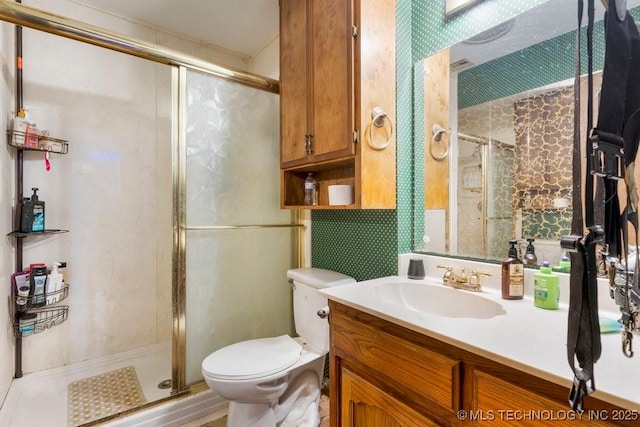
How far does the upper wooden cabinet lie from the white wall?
105cm

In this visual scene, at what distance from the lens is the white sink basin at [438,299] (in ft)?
3.43

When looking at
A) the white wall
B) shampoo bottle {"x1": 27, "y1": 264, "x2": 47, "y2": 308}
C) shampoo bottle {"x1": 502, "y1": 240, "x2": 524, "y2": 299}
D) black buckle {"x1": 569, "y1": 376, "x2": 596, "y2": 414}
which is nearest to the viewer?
black buckle {"x1": 569, "y1": 376, "x2": 596, "y2": 414}

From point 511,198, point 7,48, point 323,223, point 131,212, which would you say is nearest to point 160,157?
point 131,212

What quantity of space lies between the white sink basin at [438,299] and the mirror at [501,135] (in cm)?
21

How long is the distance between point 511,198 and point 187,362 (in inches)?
69.8

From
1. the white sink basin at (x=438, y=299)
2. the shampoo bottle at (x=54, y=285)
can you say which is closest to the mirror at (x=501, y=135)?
the white sink basin at (x=438, y=299)

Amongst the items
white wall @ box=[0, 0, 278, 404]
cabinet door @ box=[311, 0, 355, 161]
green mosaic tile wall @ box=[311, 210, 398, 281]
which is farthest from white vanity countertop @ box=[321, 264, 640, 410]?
white wall @ box=[0, 0, 278, 404]

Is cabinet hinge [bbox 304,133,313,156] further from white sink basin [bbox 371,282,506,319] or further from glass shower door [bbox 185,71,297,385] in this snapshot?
white sink basin [bbox 371,282,506,319]

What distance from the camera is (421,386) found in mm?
786

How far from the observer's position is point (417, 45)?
1.45 m

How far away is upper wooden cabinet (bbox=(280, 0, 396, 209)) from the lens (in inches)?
50.0

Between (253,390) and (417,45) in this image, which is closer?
(253,390)

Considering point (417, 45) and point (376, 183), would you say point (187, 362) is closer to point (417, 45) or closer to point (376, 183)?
point (376, 183)

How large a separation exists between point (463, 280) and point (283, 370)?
0.84 m
